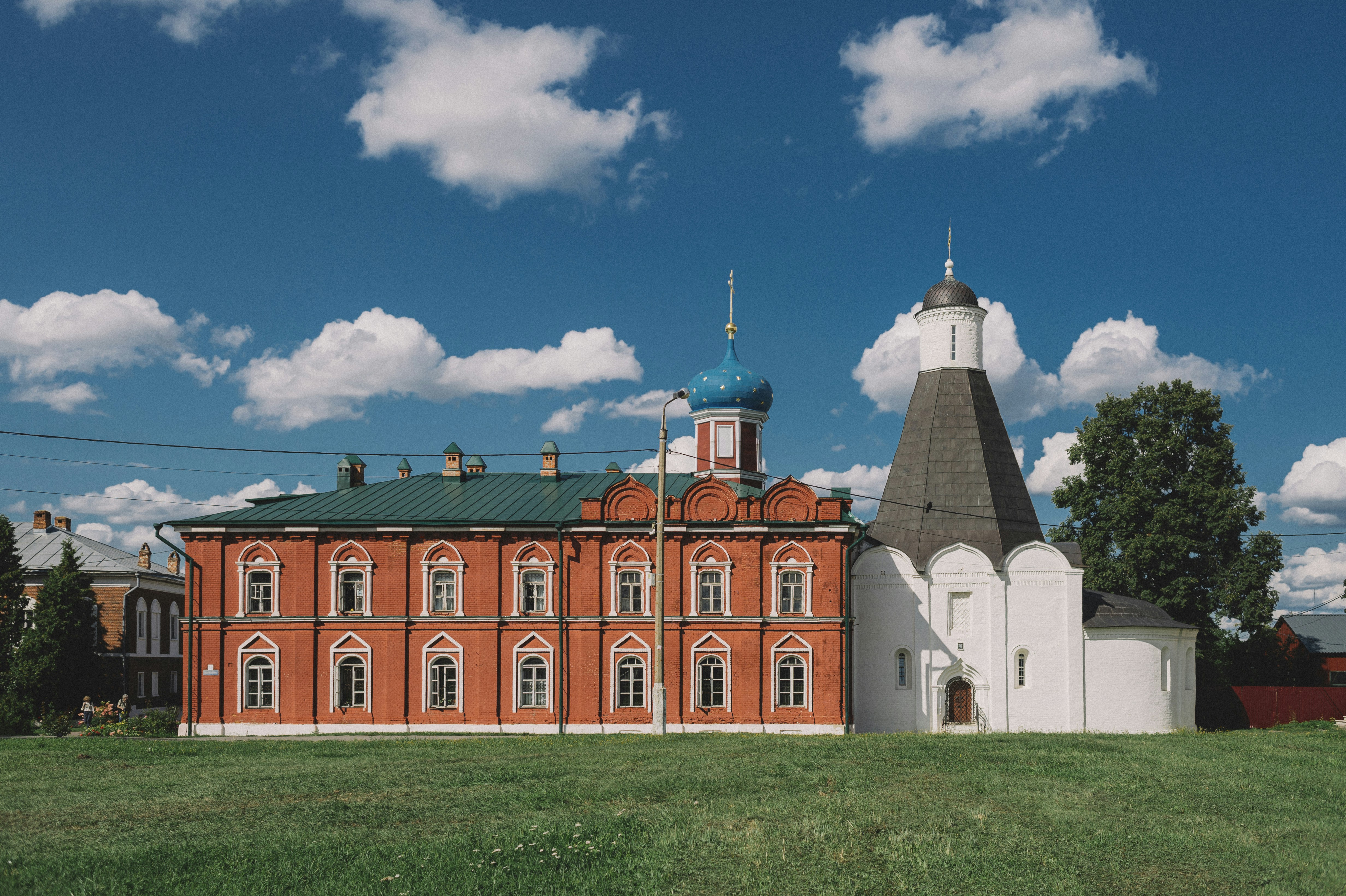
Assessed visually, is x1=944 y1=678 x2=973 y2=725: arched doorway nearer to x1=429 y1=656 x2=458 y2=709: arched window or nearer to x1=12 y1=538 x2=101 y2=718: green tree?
x1=429 y1=656 x2=458 y2=709: arched window

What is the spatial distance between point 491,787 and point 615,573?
15.8 m

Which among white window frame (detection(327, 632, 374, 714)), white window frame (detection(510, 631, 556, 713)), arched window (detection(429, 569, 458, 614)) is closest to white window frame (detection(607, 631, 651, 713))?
white window frame (detection(510, 631, 556, 713))

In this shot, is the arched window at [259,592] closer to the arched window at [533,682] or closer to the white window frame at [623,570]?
the arched window at [533,682]

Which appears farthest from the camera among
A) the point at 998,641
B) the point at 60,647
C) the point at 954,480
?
the point at 60,647

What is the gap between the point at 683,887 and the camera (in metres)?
9.52

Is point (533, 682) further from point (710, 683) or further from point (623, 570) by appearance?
point (710, 683)

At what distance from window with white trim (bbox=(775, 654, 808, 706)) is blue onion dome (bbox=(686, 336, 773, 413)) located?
8.61 meters

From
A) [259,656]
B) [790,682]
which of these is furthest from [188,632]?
[790,682]

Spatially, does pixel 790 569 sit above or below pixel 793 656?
above

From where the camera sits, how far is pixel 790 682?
29453mm

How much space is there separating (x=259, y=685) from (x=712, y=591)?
493 inches

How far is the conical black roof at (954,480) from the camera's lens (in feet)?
106

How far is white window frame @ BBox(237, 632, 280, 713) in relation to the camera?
1162 inches

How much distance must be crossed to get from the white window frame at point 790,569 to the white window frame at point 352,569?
10.9 m
